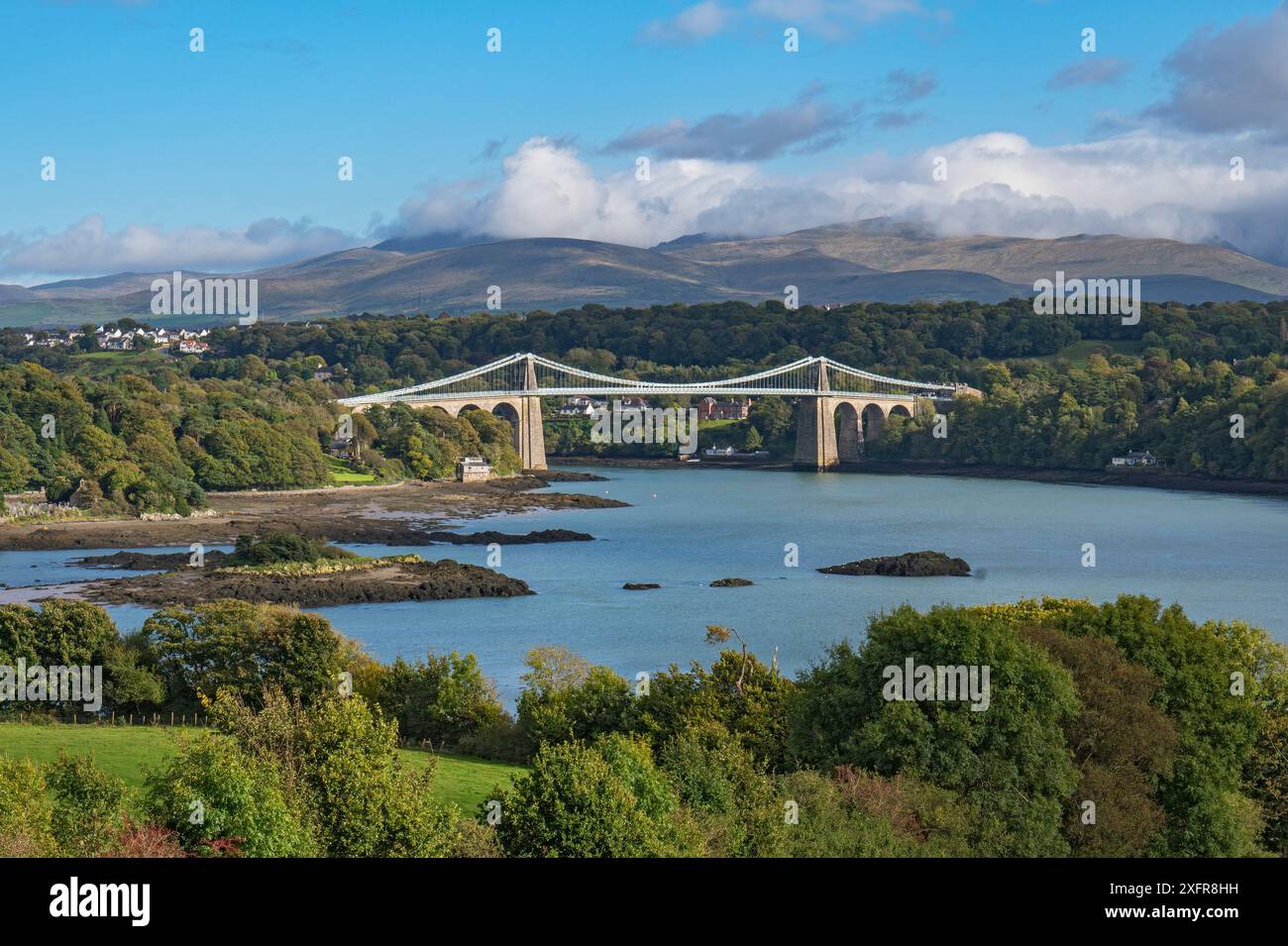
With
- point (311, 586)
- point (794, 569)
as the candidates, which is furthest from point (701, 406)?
point (311, 586)

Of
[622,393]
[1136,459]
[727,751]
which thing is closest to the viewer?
[727,751]

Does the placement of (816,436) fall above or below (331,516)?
above

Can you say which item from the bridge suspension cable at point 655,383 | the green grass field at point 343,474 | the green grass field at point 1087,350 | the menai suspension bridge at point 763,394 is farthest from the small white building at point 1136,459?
the green grass field at point 343,474

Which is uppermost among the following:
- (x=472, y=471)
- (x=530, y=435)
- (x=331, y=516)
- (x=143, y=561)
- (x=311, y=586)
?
(x=530, y=435)

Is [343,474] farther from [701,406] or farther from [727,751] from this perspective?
[727,751]

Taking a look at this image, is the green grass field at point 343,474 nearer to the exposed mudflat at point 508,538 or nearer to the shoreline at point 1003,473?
the exposed mudflat at point 508,538

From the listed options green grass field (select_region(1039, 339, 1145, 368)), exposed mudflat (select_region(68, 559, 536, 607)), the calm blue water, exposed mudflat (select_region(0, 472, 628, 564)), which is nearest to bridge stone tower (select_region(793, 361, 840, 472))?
green grass field (select_region(1039, 339, 1145, 368))
